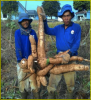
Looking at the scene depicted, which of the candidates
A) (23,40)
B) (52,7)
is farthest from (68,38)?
(52,7)

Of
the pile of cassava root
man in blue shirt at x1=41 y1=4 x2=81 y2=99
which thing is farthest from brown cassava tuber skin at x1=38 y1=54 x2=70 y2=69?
man in blue shirt at x1=41 y1=4 x2=81 y2=99

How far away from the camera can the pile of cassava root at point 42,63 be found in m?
2.22

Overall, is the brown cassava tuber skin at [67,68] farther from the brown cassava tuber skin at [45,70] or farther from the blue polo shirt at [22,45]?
the blue polo shirt at [22,45]

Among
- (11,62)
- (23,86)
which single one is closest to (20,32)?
(23,86)

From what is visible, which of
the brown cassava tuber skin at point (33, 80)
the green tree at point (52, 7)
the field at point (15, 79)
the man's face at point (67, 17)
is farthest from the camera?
the green tree at point (52, 7)

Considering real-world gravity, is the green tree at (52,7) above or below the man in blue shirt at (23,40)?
above

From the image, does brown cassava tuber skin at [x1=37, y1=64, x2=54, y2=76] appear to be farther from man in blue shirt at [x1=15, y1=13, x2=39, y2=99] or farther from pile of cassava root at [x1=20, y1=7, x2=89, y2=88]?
man in blue shirt at [x1=15, y1=13, x2=39, y2=99]

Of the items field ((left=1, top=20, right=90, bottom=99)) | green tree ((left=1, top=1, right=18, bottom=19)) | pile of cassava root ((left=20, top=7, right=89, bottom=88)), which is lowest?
field ((left=1, top=20, right=90, bottom=99))

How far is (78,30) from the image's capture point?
2.30 m

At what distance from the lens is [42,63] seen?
2.32m

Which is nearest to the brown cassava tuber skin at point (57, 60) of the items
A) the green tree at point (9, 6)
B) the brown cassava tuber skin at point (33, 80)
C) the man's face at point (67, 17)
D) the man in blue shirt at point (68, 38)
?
the man in blue shirt at point (68, 38)

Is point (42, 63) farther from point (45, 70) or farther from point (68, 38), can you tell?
point (68, 38)

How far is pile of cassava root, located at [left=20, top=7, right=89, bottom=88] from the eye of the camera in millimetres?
2225

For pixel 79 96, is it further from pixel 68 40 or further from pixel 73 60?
pixel 68 40
